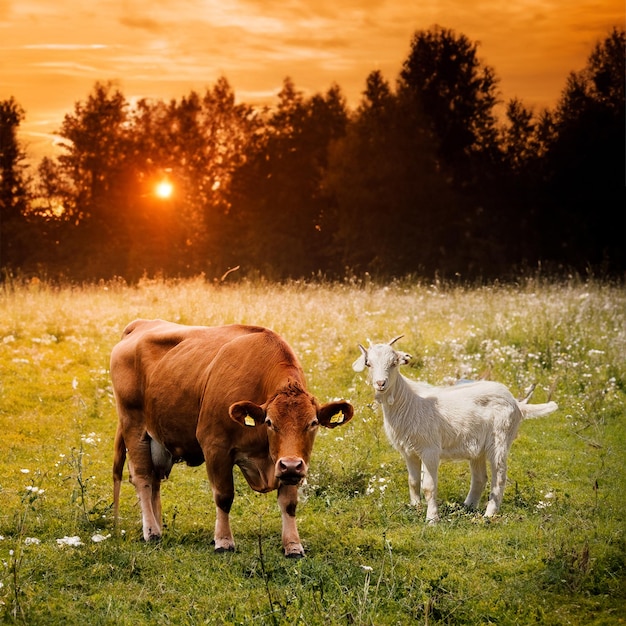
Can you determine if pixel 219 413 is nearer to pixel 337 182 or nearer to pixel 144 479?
pixel 144 479

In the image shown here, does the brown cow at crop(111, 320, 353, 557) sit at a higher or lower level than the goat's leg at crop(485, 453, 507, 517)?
higher

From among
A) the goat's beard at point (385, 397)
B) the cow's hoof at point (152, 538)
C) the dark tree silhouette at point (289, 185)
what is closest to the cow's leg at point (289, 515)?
the cow's hoof at point (152, 538)

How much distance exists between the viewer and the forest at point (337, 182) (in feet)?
123

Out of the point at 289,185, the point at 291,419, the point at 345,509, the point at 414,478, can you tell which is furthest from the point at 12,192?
the point at 291,419

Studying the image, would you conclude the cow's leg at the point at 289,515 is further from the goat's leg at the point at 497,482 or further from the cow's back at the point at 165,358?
the goat's leg at the point at 497,482

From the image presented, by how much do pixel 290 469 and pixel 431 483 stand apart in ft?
8.11

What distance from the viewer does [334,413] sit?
7172 millimetres

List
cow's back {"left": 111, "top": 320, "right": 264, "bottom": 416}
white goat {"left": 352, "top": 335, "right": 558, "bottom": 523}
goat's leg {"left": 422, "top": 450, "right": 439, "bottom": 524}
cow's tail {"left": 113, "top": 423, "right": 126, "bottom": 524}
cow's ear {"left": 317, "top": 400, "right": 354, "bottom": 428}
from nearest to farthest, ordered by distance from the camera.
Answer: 1. cow's ear {"left": 317, "top": 400, "right": 354, "bottom": 428}
2. cow's back {"left": 111, "top": 320, "right": 264, "bottom": 416}
3. cow's tail {"left": 113, "top": 423, "right": 126, "bottom": 524}
4. goat's leg {"left": 422, "top": 450, "right": 439, "bottom": 524}
5. white goat {"left": 352, "top": 335, "right": 558, "bottom": 523}

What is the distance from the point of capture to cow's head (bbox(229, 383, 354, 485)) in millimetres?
6766

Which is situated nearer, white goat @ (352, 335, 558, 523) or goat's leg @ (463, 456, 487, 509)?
white goat @ (352, 335, 558, 523)

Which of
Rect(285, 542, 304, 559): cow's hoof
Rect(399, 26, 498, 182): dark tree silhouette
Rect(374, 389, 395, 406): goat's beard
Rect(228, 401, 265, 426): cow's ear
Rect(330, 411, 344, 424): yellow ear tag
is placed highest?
Rect(399, 26, 498, 182): dark tree silhouette

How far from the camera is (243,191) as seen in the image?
44375 millimetres

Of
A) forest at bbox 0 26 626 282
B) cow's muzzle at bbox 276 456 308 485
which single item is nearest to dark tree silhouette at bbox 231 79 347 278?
forest at bbox 0 26 626 282

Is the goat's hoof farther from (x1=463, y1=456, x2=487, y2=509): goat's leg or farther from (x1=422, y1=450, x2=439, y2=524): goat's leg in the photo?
(x1=463, y1=456, x2=487, y2=509): goat's leg
